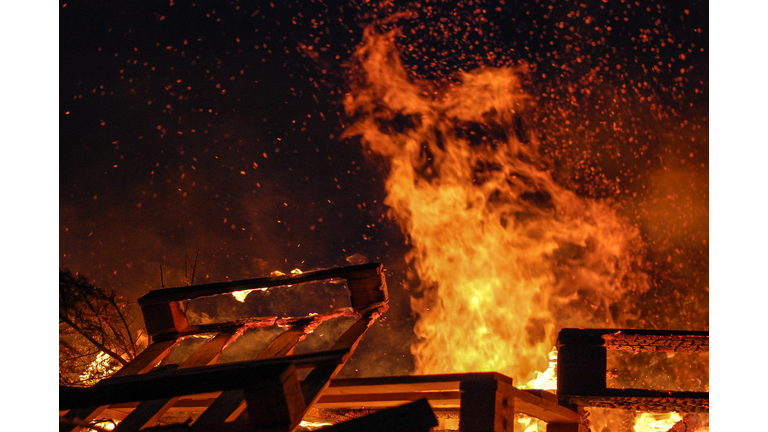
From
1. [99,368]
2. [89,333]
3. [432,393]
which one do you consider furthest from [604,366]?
[99,368]

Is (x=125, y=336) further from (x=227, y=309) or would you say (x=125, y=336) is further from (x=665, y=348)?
(x=665, y=348)

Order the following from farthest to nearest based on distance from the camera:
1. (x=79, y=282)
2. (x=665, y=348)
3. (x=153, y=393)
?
(x=79, y=282), (x=665, y=348), (x=153, y=393)

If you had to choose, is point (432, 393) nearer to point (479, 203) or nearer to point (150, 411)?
point (150, 411)

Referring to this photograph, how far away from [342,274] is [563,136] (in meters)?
6.82

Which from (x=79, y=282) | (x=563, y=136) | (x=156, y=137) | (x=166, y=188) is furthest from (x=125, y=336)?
(x=563, y=136)

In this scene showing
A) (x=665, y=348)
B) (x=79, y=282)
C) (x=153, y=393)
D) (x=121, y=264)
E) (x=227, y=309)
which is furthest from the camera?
(x=227, y=309)

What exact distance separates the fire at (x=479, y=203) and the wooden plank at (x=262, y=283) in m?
5.08

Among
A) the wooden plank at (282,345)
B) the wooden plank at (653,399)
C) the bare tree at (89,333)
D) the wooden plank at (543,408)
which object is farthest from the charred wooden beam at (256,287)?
the bare tree at (89,333)

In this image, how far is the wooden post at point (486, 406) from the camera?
2938mm

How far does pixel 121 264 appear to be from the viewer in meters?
8.70

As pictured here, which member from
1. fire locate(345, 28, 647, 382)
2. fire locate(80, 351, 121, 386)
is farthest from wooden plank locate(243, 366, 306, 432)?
fire locate(345, 28, 647, 382)

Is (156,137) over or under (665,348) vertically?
over

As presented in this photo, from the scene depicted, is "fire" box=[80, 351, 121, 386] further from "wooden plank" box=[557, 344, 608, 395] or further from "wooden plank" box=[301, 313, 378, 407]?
"wooden plank" box=[557, 344, 608, 395]

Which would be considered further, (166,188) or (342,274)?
(166,188)
